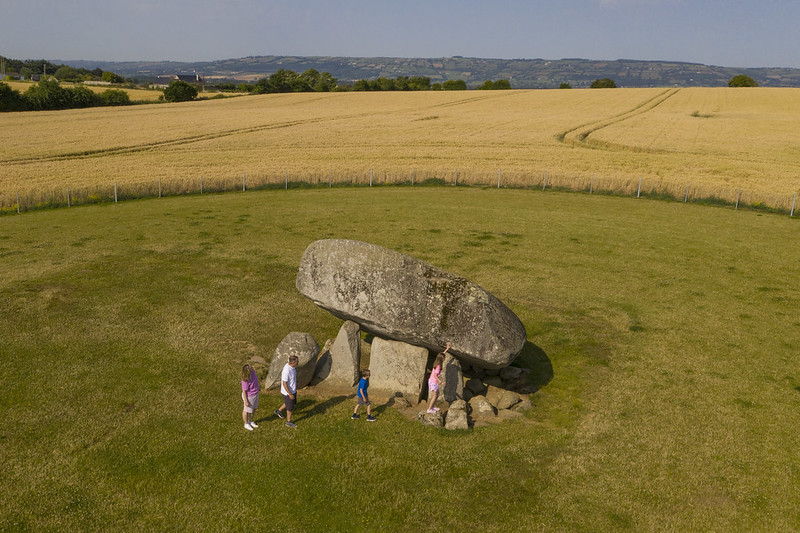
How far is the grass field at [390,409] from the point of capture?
9.98 meters

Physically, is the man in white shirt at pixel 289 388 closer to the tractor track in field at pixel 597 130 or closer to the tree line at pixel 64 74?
the tractor track in field at pixel 597 130

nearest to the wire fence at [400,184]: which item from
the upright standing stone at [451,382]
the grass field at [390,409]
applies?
the grass field at [390,409]

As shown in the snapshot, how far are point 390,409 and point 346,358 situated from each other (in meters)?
1.82

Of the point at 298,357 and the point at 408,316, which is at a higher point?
the point at 408,316

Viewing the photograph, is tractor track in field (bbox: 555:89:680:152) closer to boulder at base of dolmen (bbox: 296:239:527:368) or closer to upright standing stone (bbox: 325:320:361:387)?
boulder at base of dolmen (bbox: 296:239:527:368)

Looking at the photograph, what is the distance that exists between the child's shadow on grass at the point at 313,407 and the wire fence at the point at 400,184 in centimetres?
2804

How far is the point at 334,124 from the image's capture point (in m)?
77.1

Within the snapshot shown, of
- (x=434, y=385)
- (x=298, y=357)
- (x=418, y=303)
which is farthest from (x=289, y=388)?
(x=418, y=303)

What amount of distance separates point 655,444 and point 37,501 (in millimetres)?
11197

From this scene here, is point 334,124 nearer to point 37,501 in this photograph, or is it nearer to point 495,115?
point 495,115

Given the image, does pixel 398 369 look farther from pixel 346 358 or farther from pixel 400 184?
pixel 400 184

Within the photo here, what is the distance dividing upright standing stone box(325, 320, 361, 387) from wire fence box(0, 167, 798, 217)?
27.6m

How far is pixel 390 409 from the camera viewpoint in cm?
1339

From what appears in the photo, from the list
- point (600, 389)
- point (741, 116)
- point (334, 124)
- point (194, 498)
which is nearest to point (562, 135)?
point (334, 124)
